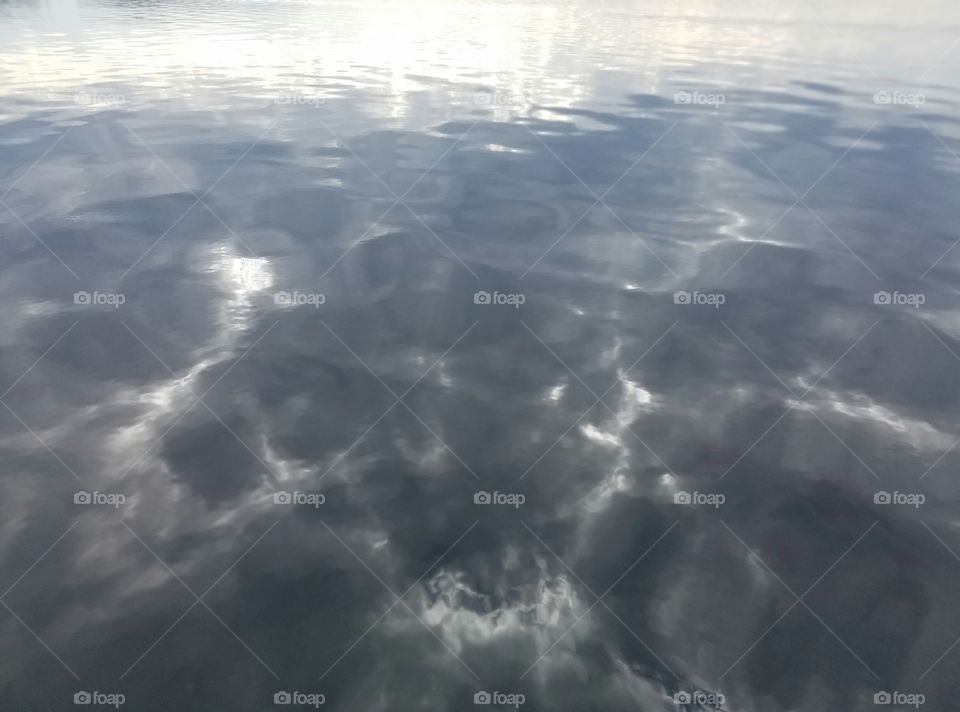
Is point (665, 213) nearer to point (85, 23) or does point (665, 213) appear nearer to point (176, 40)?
point (176, 40)

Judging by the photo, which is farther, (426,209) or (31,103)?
(31,103)

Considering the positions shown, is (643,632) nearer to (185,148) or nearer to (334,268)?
(334,268)

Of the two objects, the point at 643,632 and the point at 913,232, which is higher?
the point at 913,232

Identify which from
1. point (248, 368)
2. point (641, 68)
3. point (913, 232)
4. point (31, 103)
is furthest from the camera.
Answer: point (641, 68)

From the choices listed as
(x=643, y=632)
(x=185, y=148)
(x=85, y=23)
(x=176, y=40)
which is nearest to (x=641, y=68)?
(x=185, y=148)

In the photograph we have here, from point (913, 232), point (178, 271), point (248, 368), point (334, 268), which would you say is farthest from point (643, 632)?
point (913, 232)

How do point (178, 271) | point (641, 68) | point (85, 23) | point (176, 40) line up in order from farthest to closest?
point (85, 23), point (176, 40), point (641, 68), point (178, 271)
